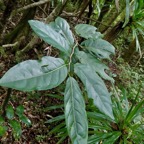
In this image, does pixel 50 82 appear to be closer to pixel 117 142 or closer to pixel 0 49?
pixel 117 142

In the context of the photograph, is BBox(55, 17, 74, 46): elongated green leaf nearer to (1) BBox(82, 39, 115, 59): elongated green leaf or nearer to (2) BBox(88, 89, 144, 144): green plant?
(1) BBox(82, 39, 115, 59): elongated green leaf

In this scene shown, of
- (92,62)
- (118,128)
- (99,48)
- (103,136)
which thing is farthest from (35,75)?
(118,128)

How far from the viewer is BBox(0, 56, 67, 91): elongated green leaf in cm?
50

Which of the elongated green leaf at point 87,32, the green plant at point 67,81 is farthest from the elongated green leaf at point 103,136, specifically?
the green plant at point 67,81

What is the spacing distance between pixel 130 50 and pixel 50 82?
173 inches

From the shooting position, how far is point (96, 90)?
0.60m

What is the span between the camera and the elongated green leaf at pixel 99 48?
0.83 metres

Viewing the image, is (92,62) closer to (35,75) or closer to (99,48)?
(99,48)

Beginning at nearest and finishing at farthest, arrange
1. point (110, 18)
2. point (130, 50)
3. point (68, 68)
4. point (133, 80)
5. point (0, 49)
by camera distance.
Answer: point (68, 68) < point (0, 49) < point (110, 18) < point (133, 80) < point (130, 50)

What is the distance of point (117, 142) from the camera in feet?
6.28

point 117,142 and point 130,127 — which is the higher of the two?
point 130,127

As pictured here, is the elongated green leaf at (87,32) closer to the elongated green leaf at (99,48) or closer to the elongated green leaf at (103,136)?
the elongated green leaf at (99,48)

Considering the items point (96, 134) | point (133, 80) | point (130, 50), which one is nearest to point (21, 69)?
point (96, 134)

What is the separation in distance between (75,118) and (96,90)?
89mm
